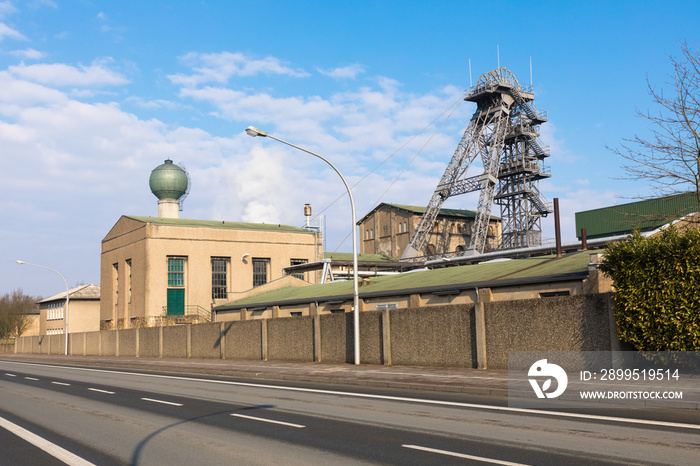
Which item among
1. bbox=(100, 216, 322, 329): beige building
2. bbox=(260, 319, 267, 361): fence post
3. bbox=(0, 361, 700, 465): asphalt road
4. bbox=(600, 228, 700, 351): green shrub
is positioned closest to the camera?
bbox=(0, 361, 700, 465): asphalt road

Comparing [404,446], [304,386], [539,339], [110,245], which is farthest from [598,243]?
[110,245]

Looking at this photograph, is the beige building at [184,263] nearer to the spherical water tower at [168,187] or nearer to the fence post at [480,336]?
the spherical water tower at [168,187]

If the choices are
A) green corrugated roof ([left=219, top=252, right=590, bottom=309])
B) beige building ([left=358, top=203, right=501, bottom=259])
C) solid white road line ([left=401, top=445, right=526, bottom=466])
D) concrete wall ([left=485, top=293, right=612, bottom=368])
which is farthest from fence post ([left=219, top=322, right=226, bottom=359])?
beige building ([left=358, top=203, right=501, bottom=259])

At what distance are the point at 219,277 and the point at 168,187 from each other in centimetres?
1467

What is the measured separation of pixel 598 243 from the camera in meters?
33.9

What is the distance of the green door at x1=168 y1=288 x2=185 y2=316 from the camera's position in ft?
168

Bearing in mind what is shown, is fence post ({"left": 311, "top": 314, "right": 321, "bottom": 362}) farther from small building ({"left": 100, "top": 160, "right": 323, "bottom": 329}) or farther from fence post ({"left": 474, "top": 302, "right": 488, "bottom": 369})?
small building ({"left": 100, "top": 160, "right": 323, "bottom": 329})

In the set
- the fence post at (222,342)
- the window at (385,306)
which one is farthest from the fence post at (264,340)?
the window at (385,306)

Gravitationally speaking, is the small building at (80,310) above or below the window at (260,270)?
below

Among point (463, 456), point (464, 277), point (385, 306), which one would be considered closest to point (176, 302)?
point (385, 306)

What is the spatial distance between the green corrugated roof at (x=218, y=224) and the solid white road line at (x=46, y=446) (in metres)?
41.6

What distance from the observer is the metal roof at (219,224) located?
5334 centimetres

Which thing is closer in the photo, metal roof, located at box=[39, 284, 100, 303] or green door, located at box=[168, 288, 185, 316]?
green door, located at box=[168, 288, 185, 316]

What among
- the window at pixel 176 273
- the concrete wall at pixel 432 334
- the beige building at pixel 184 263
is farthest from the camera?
the window at pixel 176 273
